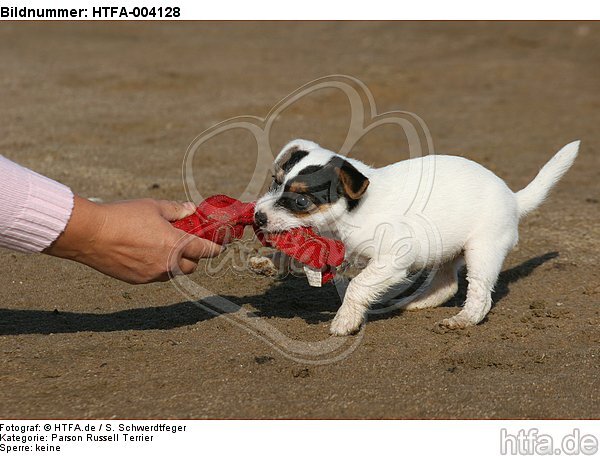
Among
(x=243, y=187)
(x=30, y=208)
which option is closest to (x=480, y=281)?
(x=30, y=208)

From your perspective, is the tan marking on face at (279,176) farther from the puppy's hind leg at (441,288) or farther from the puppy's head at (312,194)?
the puppy's hind leg at (441,288)

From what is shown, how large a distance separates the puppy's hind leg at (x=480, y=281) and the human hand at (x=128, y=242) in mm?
1864

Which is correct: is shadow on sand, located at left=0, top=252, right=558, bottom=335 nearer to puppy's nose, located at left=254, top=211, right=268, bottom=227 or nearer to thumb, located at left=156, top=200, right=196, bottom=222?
puppy's nose, located at left=254, top=211, right=268, bottom=227

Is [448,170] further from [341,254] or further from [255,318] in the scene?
[255,318]

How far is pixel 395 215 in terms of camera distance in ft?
17.7

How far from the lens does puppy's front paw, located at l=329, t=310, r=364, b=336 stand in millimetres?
5246

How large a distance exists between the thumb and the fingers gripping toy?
4 cm

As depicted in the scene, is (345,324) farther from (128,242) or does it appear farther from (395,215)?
(128,242)

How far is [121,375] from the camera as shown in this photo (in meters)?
4.61

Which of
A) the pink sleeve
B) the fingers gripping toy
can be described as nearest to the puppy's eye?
the fingers gripping toy

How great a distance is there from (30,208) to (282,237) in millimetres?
1548

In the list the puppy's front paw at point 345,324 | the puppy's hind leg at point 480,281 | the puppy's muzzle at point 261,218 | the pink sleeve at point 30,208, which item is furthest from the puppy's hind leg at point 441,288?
the pink sleeve at point 30,208

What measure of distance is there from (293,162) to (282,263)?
0.67m

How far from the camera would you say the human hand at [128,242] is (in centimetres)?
419
